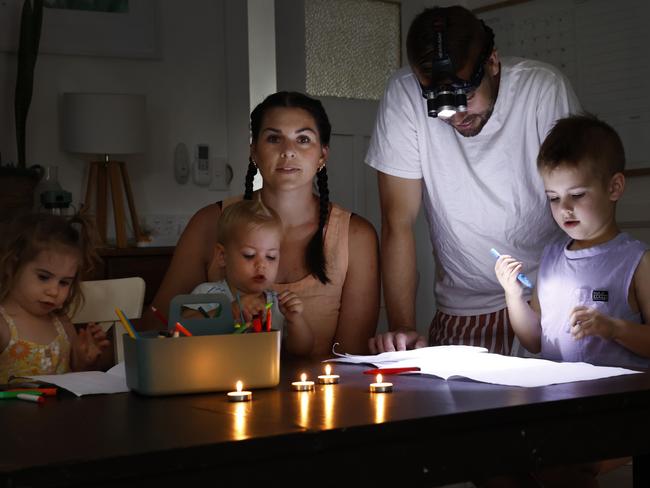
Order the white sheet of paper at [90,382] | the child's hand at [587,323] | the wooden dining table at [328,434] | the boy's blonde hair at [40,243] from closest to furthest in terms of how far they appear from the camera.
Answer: the wooden dining table at [328,434], the white sheet of paper at [90,382], the child's hand at [587,323], the boy's blonde hair at [40,243]

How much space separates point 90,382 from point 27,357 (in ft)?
2.08

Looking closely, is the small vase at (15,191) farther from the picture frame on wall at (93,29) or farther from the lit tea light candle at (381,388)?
the lit tea light candle at (381,388)

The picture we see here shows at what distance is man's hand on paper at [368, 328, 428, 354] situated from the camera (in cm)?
190

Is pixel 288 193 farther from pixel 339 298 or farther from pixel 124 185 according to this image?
pixel 124 185

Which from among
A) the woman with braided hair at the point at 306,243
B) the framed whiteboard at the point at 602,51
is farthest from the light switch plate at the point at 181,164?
the woman with braided hair at the point at 306,243

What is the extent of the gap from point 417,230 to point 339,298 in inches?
78.7

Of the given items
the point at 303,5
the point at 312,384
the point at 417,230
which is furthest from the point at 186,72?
the point at 312,384

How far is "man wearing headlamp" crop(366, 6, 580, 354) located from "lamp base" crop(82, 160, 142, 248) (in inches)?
72.7

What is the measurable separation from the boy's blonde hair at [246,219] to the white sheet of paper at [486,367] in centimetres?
43

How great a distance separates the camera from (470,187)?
2.32 metres

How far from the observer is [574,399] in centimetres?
118

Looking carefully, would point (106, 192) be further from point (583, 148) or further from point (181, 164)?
point (583, 148)

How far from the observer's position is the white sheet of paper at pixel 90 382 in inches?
56.3

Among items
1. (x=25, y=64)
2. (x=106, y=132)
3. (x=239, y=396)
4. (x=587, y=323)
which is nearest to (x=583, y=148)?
(x=587, y=323)
